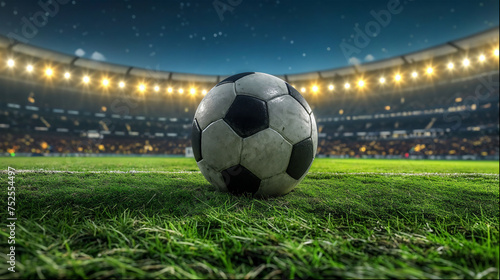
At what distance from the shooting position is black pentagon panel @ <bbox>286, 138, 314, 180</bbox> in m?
2.28

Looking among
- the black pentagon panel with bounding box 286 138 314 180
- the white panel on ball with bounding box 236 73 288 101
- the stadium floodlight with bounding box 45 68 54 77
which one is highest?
the stadium floodlight with bounding box 45 68 54 77

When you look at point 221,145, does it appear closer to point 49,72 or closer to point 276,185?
point 276,185

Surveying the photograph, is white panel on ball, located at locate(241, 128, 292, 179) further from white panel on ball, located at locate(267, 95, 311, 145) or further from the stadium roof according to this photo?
the stadium roof

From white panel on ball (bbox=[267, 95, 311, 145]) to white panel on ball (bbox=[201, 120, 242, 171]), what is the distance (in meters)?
0.39

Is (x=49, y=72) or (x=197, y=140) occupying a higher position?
(x=49, y=72)

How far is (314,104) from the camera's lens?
3794 centimetres

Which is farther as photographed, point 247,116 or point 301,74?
point 301,74

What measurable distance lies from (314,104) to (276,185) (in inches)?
1484

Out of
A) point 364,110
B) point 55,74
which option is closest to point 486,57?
point 364,110

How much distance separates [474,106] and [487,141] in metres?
4.95

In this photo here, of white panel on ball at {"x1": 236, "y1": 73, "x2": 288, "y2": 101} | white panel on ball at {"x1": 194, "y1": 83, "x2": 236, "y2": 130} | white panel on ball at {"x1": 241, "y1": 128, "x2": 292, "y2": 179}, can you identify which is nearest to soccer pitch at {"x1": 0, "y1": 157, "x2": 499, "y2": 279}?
white panel on ball at {"x1": 241, "y1": 128, "x2": 292, "y2": 179}

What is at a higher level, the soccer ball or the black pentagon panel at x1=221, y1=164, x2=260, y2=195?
the soccer ball

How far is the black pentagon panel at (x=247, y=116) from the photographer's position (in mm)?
2119

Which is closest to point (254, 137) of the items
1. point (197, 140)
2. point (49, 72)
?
point (197, 140)
